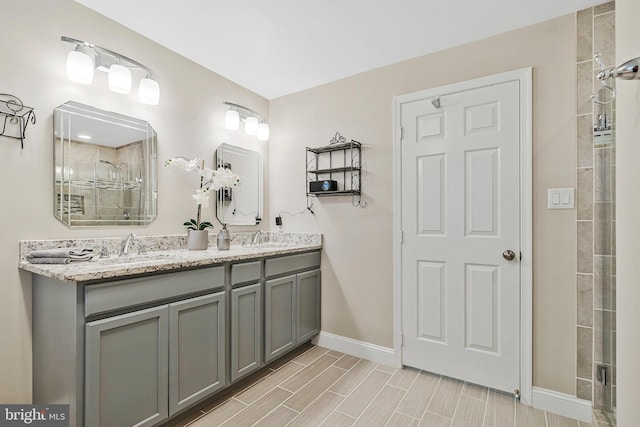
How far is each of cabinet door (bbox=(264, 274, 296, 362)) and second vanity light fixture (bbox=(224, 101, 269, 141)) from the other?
1425 mm

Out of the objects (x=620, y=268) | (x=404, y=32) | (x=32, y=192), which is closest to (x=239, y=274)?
(x=32, y=192)

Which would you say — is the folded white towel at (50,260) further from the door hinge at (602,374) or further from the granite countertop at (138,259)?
the door hinge at (602,374)

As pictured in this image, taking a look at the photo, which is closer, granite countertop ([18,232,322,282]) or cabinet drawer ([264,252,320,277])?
granite countertop ([18,232,322,282])

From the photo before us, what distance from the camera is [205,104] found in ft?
8.44

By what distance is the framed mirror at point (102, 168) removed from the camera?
5.78 ft

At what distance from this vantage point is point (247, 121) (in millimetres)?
2895

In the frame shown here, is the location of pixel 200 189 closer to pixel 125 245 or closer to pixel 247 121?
pixel 125 245

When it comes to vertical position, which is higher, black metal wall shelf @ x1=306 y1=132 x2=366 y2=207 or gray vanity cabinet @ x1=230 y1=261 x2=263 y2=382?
black metal wall shelf @ x1=306 y1=132 x2=366 y2=207

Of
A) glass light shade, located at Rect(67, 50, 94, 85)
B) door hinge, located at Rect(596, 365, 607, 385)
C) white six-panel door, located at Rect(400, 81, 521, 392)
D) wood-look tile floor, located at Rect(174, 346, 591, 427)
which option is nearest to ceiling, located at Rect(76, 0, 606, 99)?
glass light shade, located at Rect(67, 50, 94, 85)

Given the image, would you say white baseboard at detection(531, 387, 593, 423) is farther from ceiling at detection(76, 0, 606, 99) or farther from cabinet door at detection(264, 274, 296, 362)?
ceiling at detection(76, 0, 606, 99)

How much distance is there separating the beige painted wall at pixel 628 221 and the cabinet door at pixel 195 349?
1.81 meters

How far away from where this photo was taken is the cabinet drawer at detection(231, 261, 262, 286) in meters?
2.01

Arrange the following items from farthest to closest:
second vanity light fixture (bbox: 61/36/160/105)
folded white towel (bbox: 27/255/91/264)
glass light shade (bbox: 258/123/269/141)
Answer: glass light shade (bbox: 258/123/269/141), second vanity light fixture (bbox: 61/36/160/105), folded white towel (bbox: 27/255/91/264)

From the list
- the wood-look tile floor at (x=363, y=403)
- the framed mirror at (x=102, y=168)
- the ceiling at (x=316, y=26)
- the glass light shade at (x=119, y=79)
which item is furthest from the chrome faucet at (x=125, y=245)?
the ceiling at (x=316, y=26)
